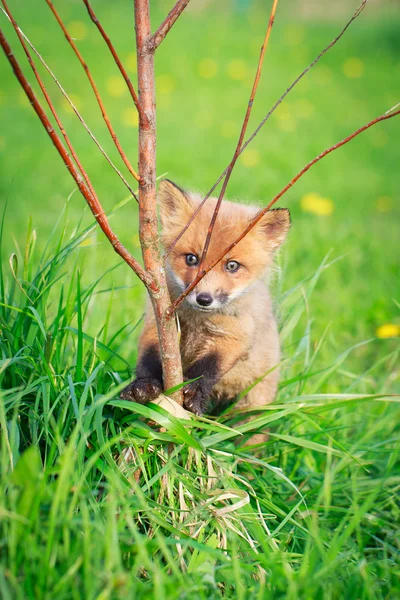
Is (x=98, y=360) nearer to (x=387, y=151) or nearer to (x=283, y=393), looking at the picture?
(x=283, y=393)

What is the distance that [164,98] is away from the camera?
35.3 ft

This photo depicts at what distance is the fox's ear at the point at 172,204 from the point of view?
2.96 m

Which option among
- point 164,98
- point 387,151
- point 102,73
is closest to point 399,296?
point 387,151

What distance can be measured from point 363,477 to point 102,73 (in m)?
10.3

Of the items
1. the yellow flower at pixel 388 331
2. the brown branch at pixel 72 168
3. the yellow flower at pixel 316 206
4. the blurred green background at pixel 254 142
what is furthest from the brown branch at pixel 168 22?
the yellow flower at pixel 316 206

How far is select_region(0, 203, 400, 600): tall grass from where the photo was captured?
1625 mm

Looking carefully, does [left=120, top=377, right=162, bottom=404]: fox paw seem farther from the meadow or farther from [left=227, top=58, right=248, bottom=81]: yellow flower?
[left=227, top=58, right=248, bottom=81]: yellow flower

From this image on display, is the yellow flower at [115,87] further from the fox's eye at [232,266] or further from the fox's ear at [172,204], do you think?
the fox's eye at [232,266]

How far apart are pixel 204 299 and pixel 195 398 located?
46 centimetres

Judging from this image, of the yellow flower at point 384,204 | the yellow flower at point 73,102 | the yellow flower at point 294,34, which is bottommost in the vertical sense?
the yellow flower at point 384,204

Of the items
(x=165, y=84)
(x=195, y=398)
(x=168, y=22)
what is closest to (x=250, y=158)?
(x=165, y=84)

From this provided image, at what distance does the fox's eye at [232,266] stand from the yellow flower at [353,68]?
36.5ft

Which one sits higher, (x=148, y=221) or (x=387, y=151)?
(x=387, y=151)

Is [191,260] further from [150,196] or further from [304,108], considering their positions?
[304,108]
